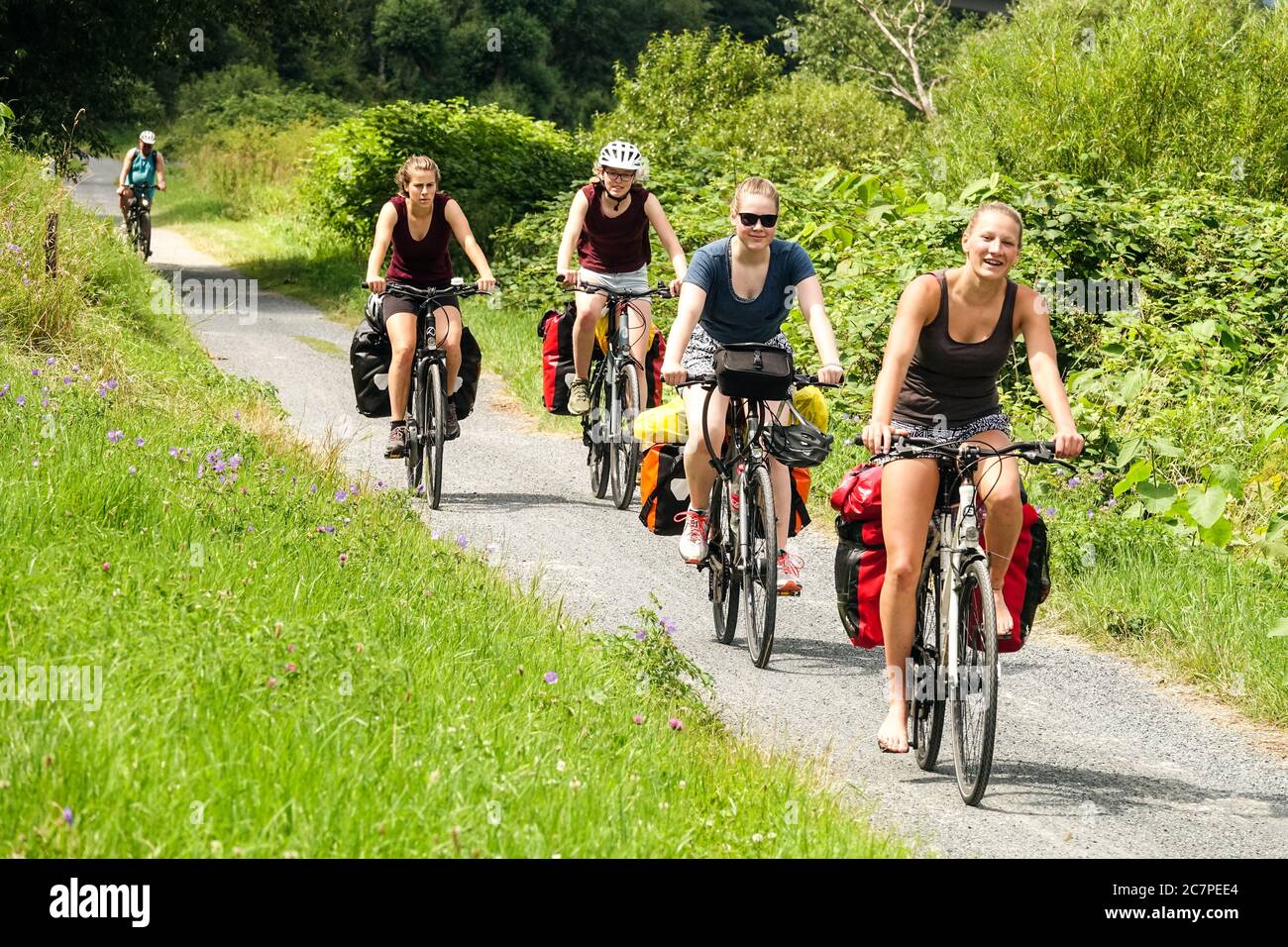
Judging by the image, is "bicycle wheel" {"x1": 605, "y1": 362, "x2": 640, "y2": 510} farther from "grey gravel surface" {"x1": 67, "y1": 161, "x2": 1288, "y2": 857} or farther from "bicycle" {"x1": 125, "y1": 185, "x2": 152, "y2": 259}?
"bicycle" {"x1": 125, "y1": 185, "x2": 152, "y2": 259}

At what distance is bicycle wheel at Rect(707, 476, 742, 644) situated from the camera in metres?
7.10

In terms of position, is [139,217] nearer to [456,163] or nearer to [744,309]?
[456,163]

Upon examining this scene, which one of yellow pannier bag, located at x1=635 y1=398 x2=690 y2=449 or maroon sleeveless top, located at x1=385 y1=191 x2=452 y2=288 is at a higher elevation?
maroon sleeveless top, located at x1=385 y1=191 x2=452 y2=288

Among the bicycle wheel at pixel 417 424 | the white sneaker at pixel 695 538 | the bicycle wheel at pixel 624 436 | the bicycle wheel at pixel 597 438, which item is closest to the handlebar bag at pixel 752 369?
the white sneaker at pixel 695 538

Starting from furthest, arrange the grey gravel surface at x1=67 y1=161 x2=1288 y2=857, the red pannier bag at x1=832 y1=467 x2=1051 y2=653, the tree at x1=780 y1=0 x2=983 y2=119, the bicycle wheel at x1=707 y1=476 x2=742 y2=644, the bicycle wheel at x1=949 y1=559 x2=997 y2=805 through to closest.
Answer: the tree at x1=780 y1=0 x2=983 y2=119, the bicycle wheel at x1=707 y1=476 x2=742 y2=644, the red pannier bag at x1=832 y1=467 x2=1051 y2=653, the grey gravel surface at x1=67 y1=161 x2=1288 y2=857, the bicycle wheel at x1=949 y1=559 x2=997 y2=805

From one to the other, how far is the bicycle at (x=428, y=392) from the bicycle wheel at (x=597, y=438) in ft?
3.60

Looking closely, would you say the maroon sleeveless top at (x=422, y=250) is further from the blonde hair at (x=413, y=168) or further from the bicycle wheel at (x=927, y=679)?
the bicycle wheel at (x=927, y=679)

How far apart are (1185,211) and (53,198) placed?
10731 millimetres

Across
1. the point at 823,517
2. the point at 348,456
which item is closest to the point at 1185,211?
the point at 823,517

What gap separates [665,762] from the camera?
4750 mm

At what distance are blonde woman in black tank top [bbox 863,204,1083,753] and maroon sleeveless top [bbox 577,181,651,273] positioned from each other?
4.85 m

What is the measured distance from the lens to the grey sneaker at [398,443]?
975cm

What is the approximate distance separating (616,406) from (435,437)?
4.22 ft

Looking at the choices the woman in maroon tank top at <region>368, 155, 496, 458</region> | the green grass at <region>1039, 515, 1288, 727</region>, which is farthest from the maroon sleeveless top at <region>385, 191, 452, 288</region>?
the green grass at <region>1039, 515, 1288, 727</region>
